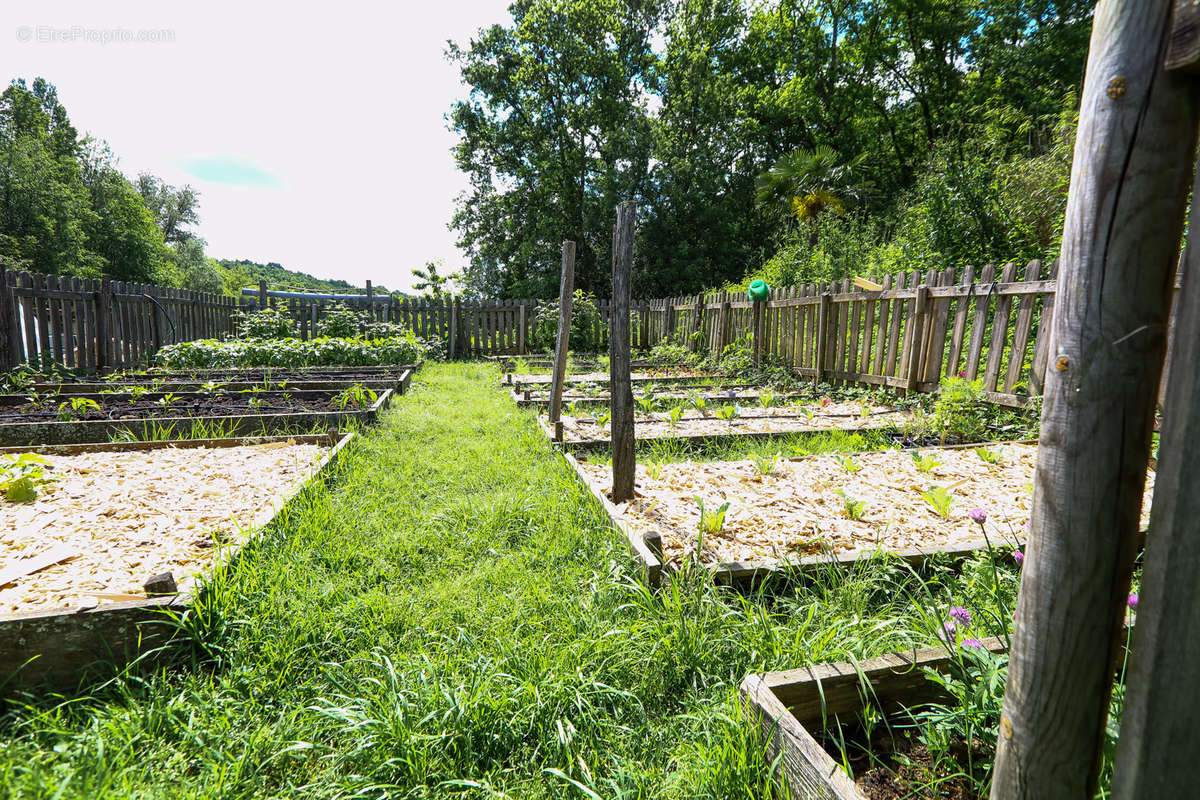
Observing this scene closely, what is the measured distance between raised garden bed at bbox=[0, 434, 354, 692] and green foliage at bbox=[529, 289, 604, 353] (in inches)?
395

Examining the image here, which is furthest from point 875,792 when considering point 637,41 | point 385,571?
point 637,41

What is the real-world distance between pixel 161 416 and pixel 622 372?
4.60 metres

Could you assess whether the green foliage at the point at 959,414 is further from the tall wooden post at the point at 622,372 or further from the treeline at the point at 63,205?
the treeline at the point at 63,205

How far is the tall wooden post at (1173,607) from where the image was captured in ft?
2.20

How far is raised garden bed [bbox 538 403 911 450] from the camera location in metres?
4.61

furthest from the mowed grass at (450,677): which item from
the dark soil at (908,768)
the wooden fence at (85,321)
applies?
the wooden fence at (85,321)

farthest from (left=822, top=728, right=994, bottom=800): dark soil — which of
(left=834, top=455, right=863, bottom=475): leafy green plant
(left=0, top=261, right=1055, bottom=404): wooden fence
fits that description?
(left=0, top=261, right=1055, bottom=404): wooden fence

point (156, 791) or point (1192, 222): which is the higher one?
point (1192, 222)

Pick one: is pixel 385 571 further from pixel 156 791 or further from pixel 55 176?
pixel 55 176

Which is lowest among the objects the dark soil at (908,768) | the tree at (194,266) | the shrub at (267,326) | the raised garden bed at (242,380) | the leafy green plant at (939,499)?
the dark soil at (908,768)

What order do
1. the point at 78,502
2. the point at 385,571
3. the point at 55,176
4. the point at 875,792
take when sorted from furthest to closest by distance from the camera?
the point at 55,176, the point at 78,502, the point at 385,571, the point at 875,792

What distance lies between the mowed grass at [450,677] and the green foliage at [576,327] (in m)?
11.6

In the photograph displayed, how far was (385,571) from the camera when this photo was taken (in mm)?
2465

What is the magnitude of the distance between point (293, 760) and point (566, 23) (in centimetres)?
2540
